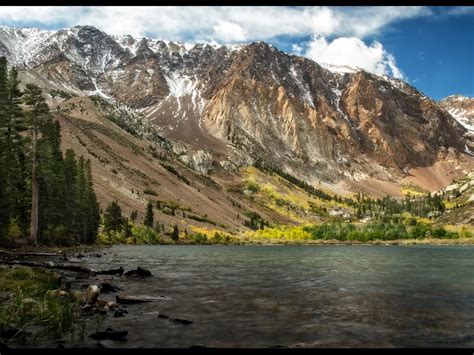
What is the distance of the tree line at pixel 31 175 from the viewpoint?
63.3m

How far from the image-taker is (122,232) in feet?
539

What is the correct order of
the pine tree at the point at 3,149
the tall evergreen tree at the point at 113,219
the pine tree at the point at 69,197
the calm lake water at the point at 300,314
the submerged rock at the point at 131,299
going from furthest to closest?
1. the tall evergreen tree at the point at 113,219
2. the pine tree at the point at 69,197
3. the pine tree at the point at 3,149
4. the submerged rock at the point at 131,299
5. the calm lake water at the point at 300,314

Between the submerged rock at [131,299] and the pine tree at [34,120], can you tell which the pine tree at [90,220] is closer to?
the pine tree at [34,120]

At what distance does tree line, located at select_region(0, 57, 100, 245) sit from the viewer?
63.3 metres

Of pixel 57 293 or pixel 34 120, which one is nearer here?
pixel 57 293

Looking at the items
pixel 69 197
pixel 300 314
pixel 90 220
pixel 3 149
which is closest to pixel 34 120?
pixel 3 149

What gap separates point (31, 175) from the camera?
2886 inches

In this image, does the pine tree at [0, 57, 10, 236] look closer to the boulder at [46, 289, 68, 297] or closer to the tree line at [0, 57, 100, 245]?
the tree line at [0, 57, 100, 245]

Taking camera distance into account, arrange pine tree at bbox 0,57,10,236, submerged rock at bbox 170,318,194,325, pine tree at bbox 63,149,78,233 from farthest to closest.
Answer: pine tree at bbox 63,149,78,233
pine tree at bbox 0,57,10,236
submerged rock at bbox 170,318,194,325

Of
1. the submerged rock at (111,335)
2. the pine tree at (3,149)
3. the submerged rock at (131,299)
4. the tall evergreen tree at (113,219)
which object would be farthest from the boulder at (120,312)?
the tall evergreen tree at (113,219)

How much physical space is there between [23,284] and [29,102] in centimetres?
4516

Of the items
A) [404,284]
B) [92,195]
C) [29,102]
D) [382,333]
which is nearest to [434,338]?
[382,333]

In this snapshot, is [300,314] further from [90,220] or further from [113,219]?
[113,219]

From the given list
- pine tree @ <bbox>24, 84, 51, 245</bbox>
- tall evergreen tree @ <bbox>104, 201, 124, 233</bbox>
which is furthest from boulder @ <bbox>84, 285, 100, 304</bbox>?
tall evergreen tree @ <bbox>104, 201, 124, 233</bbox>
